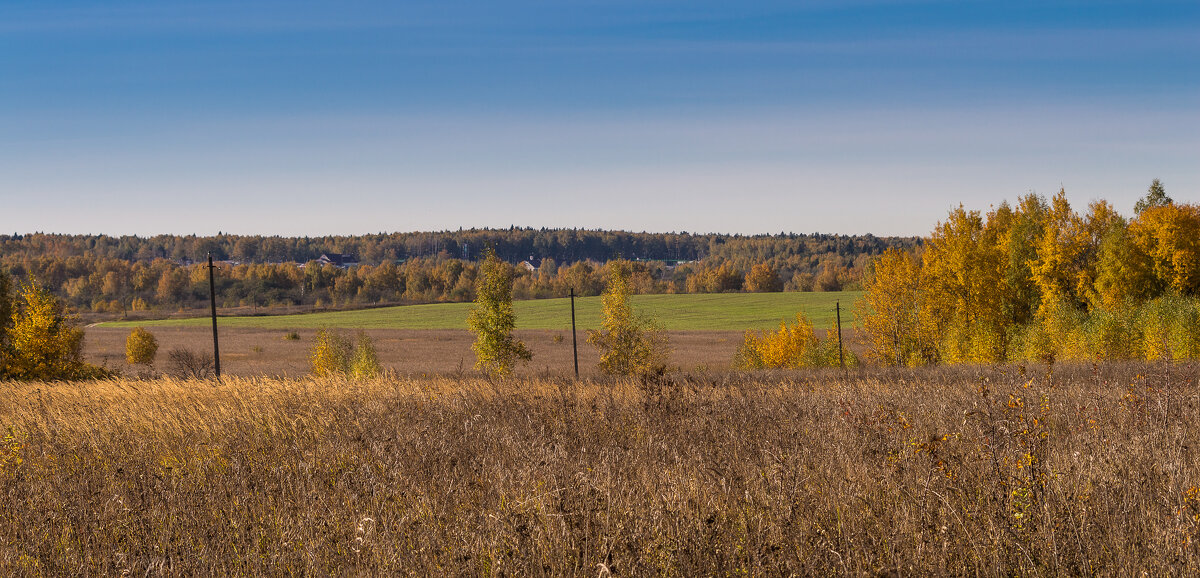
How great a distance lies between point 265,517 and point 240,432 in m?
3.24

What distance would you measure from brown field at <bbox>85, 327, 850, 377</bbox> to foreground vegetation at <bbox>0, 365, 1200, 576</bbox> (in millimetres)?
64213

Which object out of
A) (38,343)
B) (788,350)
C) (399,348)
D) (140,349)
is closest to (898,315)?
(788,350)

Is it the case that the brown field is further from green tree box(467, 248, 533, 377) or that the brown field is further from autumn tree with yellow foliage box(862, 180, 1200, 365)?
autumn tree with yellow foliage box(862, 180, 1200, 365)

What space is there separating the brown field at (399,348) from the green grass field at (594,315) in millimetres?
6934

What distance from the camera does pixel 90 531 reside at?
5281 millimetres

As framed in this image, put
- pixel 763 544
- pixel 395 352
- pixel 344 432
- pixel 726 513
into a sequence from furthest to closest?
pixel 395 352 < pixel 344 432 < pixel 726 513 < pixel 763 544

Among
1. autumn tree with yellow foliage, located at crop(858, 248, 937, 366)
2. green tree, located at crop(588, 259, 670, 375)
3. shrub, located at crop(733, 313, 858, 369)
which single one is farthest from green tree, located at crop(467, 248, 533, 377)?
shrub, located at crop(733, 313, 858, 369)

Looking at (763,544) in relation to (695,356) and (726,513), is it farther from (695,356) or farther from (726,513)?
(695,356)

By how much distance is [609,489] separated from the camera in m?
5.31

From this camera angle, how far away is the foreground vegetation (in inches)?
170

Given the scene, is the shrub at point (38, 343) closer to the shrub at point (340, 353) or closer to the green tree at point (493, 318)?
the green tree at point (493, 318)

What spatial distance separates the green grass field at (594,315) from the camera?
367ft

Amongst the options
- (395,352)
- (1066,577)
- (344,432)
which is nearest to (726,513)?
(1066,577)

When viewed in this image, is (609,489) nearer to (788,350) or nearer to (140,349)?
(788,350)
